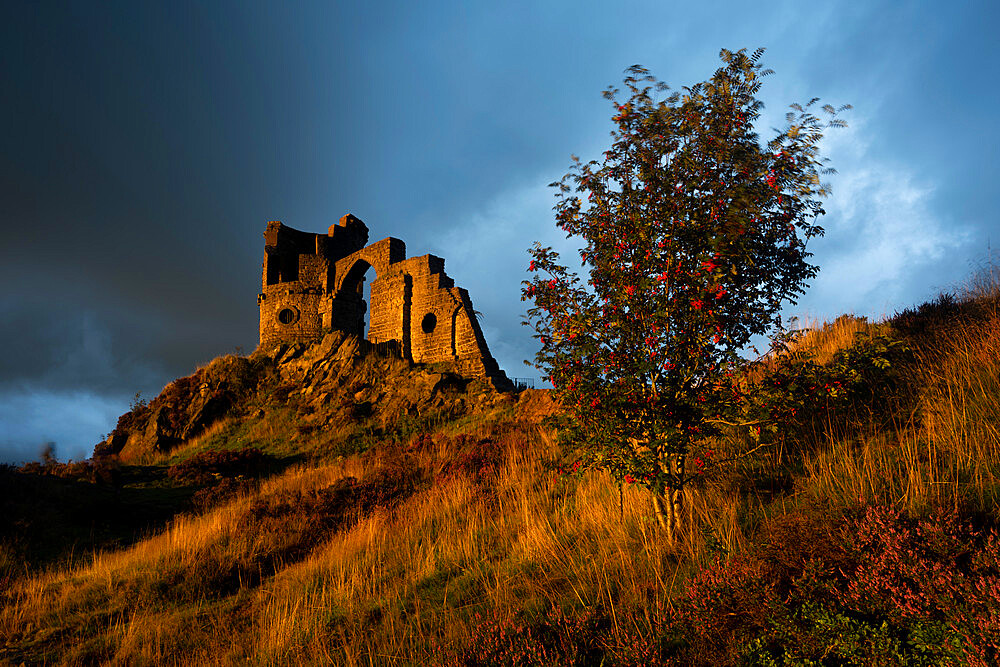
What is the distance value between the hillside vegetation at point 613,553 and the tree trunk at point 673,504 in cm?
12

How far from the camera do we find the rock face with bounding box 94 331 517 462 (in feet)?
57.9

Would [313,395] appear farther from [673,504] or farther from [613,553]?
[673,504]

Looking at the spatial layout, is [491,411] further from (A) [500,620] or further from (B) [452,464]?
(A) [500,620]

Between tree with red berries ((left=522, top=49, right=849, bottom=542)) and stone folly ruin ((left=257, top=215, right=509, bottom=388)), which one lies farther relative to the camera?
stone folly ruin ((left=257, top=215, right=509, bottom=388))

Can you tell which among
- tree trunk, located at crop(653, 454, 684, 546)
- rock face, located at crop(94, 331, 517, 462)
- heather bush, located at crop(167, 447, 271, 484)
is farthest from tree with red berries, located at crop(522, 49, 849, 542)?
heather bush, located at crop(167, 447, 271, 484)

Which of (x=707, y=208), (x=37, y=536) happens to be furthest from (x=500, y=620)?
(x=37, y=536)

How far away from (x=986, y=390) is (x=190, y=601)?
9583 millimetres

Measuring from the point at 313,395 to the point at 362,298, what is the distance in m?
9.68

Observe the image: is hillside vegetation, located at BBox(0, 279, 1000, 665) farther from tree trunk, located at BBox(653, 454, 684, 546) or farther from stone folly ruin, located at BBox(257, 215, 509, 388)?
stone folly ruin, located at BBox(257, 215, 509, 388)

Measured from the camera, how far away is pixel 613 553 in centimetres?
473

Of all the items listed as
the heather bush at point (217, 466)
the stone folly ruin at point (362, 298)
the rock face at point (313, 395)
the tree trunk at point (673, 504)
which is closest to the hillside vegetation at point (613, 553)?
the tree trunk at point (673, 504)

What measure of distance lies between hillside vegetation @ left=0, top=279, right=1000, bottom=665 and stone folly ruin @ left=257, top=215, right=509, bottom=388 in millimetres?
10060

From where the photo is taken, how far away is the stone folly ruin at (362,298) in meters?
21.8

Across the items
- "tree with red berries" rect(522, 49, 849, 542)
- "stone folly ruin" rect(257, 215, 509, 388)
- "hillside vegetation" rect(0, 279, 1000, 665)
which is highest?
"stone folly ruin" rect(257, 215, 509, 388)
